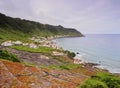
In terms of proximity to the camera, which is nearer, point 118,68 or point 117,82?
point 117,82

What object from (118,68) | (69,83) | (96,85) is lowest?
(118,68)

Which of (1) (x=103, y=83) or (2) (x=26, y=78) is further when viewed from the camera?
(2) (x=26, y=78)

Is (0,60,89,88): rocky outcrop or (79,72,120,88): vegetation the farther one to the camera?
(0,60,89,88): rocky outcrop

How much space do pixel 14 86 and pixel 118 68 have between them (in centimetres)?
7510

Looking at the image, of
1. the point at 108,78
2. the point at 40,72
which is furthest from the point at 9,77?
the point at 108,78

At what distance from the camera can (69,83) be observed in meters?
19.5

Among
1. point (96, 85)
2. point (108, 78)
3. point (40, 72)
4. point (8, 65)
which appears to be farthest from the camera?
point (40, 72)

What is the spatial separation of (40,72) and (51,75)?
137cm

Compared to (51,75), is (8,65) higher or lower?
higher

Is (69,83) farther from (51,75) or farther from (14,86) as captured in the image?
(14,86)

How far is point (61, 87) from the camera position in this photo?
57.7 ft

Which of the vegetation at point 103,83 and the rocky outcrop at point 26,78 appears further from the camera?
the rocky outcrop at point 26,78

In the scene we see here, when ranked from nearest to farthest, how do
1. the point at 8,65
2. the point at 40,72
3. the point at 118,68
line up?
the point at 8,65, the point at 40,72, the point at 118,68

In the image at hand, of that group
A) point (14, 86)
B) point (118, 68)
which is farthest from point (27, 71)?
point (118, 68)
